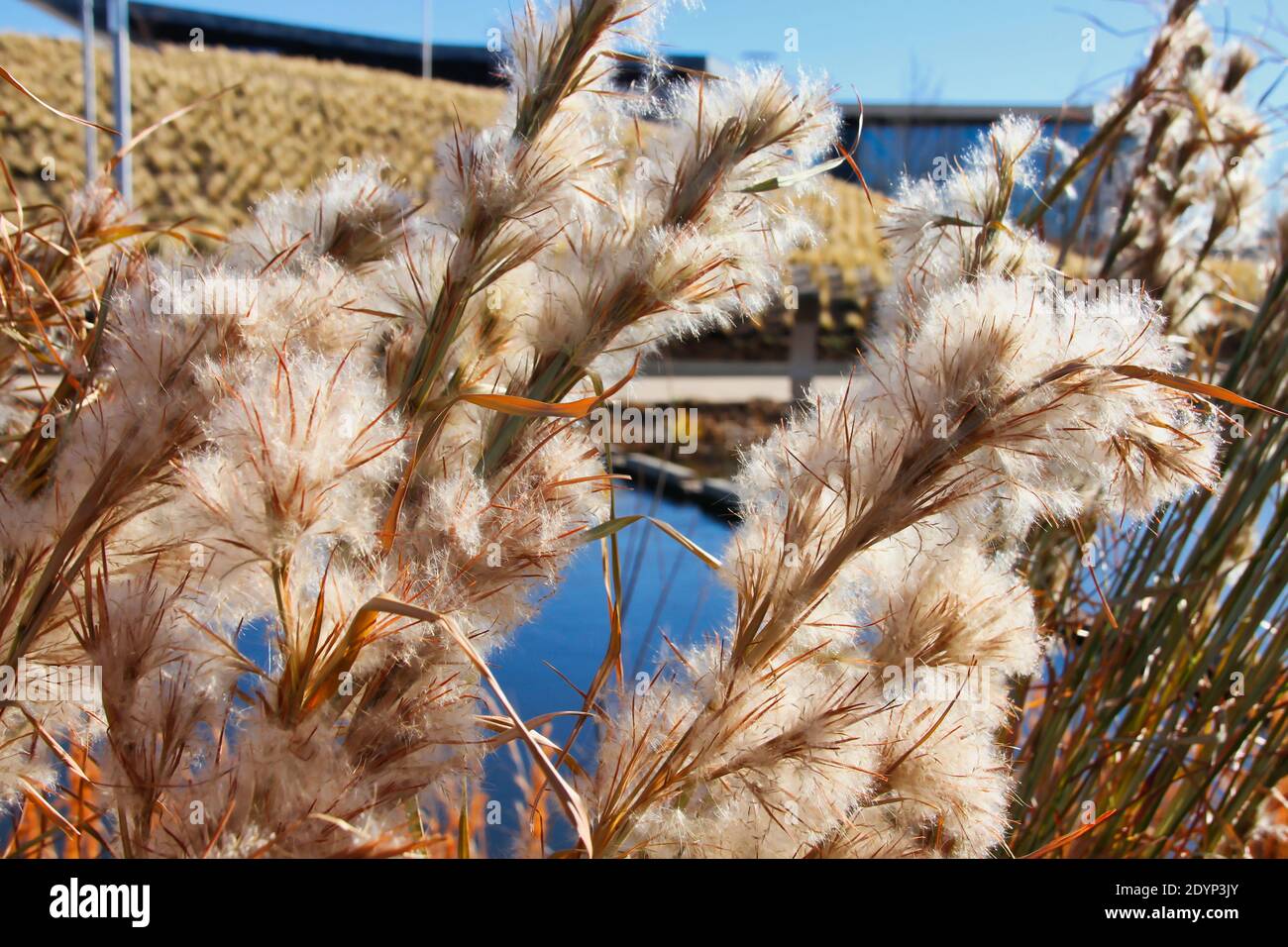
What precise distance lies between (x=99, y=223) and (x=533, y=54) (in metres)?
0.40

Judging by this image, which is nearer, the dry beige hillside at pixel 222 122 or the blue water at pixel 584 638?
the blue water at pixel 584 638

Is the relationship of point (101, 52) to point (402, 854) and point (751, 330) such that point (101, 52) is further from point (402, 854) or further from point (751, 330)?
point (402, 854)

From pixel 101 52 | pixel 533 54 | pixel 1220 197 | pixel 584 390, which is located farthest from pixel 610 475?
pixel 101 52

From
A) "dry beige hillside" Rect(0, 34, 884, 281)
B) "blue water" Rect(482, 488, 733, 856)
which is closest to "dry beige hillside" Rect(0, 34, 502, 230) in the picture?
"dry beige hillside" Rect(0, 34, 884, 281)

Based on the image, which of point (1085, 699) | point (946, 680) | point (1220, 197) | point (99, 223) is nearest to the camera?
point (946, 680)

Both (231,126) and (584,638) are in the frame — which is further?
(231,126)

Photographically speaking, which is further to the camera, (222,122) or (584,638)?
(222,122)

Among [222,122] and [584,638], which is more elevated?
[222,122]

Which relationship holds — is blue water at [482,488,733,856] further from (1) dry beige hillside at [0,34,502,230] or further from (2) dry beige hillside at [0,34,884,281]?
(1) dry beige hillside at [0,34,502,230]

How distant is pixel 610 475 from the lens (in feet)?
1.53

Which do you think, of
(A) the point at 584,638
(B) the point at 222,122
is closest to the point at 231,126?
(B) the point at 222,122

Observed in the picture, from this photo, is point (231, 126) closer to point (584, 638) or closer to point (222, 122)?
point (222, 122)

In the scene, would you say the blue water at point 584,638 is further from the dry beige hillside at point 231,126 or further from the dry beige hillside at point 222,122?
the dry beige hillside at point 222,122

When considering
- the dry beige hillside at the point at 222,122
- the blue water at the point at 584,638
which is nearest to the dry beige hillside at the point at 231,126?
the dry beige hillside at the point at 222,122
